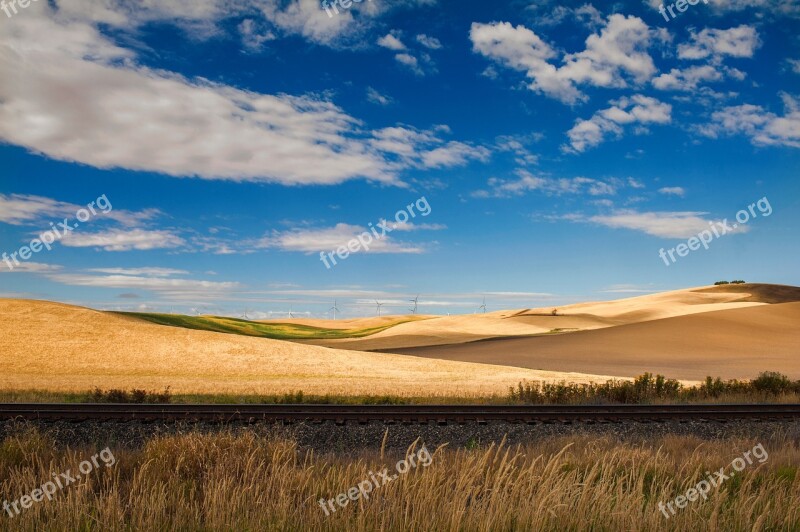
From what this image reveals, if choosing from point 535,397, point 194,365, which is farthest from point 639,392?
point 194,365

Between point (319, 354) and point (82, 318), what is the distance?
74.4 ft

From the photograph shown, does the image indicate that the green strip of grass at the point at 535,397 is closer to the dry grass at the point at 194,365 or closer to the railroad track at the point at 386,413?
the dry grass at the point at 194,365

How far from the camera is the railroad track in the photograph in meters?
15.1

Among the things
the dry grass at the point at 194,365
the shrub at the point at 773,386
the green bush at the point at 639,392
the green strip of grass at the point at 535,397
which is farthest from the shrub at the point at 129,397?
the shrub at the point at 773,386

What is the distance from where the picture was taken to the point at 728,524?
19.2 ft

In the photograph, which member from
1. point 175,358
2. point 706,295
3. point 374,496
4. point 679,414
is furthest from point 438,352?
point 706,295

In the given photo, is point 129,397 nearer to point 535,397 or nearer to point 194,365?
point 535,397

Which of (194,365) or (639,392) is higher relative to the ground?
(639,392)

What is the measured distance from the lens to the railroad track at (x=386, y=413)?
49.4ft

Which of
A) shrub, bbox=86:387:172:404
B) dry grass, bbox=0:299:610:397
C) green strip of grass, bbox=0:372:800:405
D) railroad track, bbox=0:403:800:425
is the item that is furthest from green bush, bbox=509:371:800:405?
shrub, bbox=86:387:172:404

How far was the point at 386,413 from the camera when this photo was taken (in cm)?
1536

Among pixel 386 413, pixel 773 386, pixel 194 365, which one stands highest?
pixel 773 386

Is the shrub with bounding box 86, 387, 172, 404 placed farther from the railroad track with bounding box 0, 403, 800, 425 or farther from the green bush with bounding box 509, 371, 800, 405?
the green bush with bounding box 509, 371, 800, 405

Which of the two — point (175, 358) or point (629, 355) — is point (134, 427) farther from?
point (629, 355)
